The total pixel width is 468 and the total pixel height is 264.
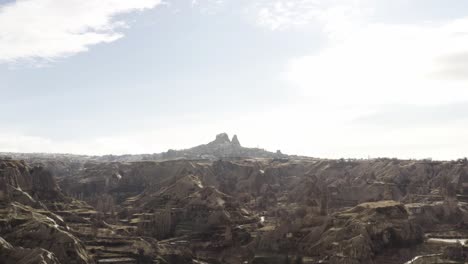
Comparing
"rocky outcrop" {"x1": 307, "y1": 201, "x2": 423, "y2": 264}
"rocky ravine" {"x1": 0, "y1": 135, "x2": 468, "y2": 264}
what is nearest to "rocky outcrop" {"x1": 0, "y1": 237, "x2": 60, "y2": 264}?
"rocky ravine" {"x1": 0, "y1": 135, "x2": 468, "y2": 264}

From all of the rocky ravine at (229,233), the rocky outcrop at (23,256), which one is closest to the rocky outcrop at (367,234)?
the rocky ravine at (229,233)

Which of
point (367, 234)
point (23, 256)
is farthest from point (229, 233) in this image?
point (23, 256)

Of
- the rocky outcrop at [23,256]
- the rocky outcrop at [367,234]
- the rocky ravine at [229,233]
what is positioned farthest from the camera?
the rocky outcrop at [367,234]

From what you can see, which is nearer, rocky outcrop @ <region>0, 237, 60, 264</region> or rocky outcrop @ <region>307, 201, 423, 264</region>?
rocky outcrop @ <region>0, 237, 60, 264</region>

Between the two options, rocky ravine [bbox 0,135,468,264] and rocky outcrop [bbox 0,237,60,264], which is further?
rocky ravine [bbox 0,135,468,264]

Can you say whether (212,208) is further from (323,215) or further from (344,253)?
(344,253)

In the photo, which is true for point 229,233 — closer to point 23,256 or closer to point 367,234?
point 367,234

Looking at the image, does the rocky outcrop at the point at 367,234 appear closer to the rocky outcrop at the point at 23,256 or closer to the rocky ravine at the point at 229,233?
the rocky ravine at the point at 229,233

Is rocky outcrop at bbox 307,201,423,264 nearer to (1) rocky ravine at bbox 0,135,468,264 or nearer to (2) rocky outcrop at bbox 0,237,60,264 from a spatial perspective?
(1) rocky ravine at bbox 0,135,468,264

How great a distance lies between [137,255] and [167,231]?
41611mm

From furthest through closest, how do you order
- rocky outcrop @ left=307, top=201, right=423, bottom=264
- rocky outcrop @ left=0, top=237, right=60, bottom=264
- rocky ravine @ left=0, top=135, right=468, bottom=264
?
rocky outcrop @ left=307, top=201, right=423, bottom=264 → rocky ravine @ left=0, top=135, right=468, bottom=264 → rocky outcrop @ left=0, top=237, right=60, bottom=264

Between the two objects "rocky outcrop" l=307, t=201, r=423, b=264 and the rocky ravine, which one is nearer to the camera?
the rocky ravine

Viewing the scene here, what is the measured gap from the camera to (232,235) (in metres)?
170

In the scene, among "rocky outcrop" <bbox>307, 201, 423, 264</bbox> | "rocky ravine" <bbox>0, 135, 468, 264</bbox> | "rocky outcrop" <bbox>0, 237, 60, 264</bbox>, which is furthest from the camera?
"rocky outcrop" <bbox>307, 201, 423, 264</bbox>
